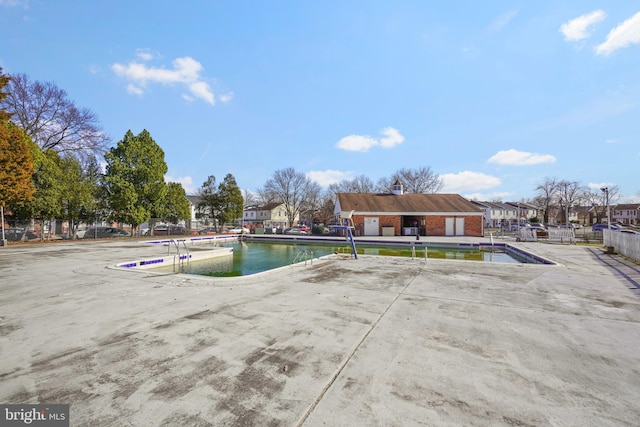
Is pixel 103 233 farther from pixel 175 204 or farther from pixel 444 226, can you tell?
pixel 444 226

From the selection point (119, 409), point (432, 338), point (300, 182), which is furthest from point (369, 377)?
point (300, 182)

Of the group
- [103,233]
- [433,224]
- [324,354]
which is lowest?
[324,354]

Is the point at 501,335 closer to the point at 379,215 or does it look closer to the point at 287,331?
the point at 287,331

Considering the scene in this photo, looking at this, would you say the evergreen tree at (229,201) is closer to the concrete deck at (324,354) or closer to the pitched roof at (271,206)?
the pitched roof at (271,206)

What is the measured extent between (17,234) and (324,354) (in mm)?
30294

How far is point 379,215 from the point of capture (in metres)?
28.4

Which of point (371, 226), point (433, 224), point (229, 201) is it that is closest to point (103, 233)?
point (229, 201)

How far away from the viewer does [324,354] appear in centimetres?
362

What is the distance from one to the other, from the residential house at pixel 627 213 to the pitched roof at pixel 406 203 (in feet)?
229

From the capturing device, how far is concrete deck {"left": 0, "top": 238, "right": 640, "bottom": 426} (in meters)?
2.53

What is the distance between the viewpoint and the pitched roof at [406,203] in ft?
93.9

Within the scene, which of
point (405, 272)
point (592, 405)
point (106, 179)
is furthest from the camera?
point (106, 179)

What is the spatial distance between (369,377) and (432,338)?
1.56 m

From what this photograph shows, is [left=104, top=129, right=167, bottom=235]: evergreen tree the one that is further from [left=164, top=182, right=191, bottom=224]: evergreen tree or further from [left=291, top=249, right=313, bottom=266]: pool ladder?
[left=291, top=249, right=313, bottom=266]: pool ladder
